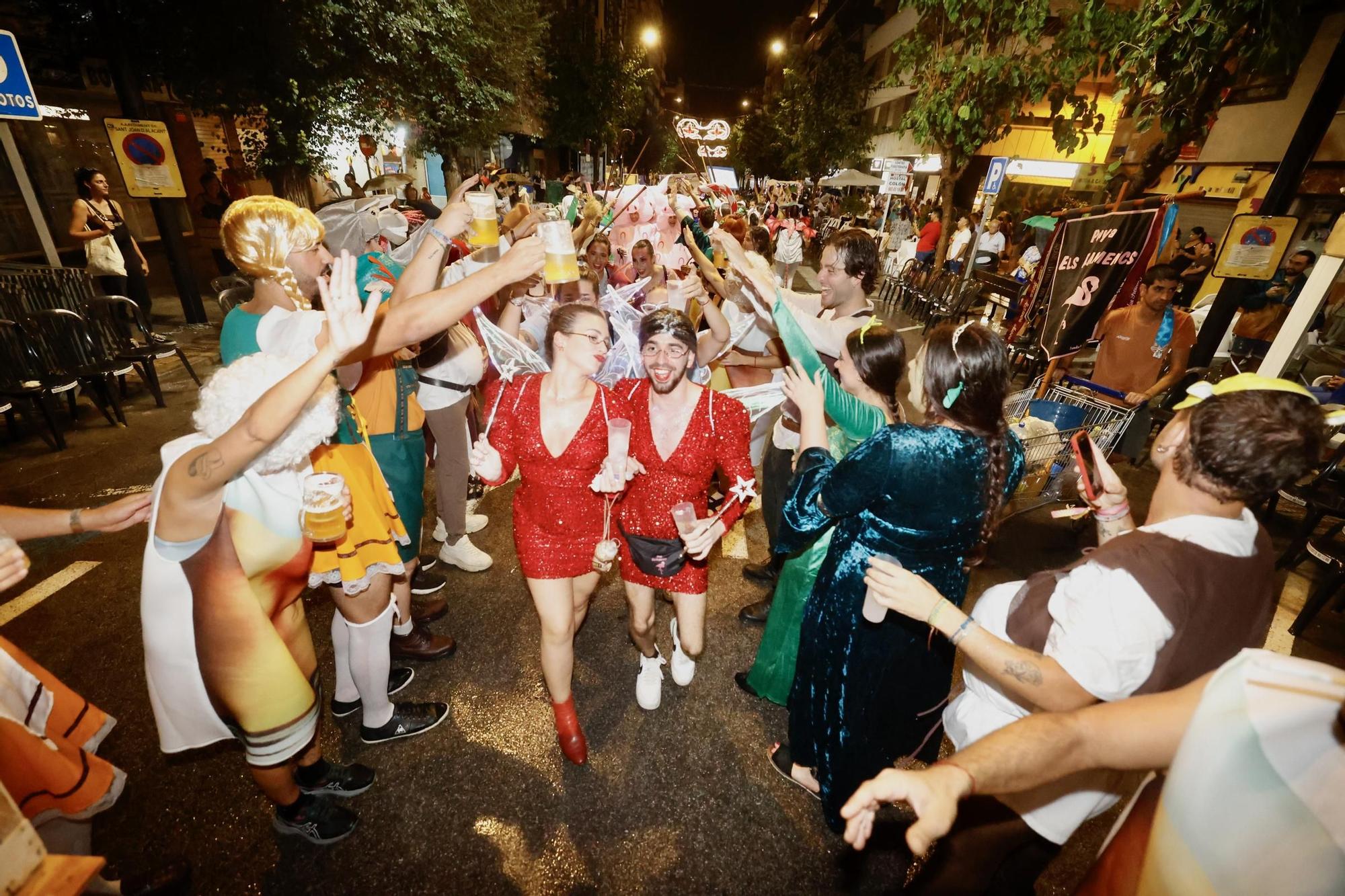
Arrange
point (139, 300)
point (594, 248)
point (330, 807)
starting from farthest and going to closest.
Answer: point (139, 300), point (594, 248), point (330, 807)

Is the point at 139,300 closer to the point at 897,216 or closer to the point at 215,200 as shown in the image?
the point at 215,200

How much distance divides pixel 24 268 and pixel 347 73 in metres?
5.84

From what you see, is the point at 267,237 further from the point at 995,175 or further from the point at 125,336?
the point at 995,175

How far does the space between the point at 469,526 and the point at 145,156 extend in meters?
8.72

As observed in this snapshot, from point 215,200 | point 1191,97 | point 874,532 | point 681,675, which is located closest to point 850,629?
point 874,532

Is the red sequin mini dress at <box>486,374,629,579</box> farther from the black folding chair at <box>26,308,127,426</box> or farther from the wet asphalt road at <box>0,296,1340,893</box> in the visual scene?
the black folding chair at <box>26,308,127,426</box>

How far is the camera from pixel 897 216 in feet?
70.6

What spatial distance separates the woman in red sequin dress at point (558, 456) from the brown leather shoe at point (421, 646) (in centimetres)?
108

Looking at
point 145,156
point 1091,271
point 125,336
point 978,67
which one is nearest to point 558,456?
point 1091,271

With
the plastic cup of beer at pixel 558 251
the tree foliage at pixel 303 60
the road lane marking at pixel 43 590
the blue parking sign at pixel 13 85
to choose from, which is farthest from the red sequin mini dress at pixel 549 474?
the tree foliage at pixel 303 60

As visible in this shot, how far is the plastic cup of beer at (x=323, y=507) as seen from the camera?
1.87 meters

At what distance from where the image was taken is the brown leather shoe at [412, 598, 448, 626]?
12.0 feet

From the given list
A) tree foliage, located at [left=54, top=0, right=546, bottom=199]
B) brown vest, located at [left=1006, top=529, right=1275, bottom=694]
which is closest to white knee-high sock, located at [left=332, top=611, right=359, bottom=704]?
brown vest, located at [left=1006, top=529, right=1275, bottom=694]

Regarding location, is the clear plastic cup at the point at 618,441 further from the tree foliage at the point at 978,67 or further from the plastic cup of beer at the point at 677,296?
the tree foliage at the point at 978,67
